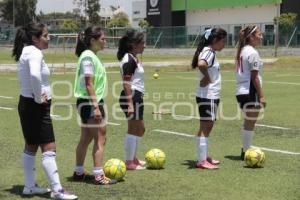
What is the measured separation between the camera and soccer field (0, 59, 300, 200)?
7.03 m

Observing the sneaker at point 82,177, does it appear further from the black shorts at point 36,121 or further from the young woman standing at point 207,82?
the young woman standing at point 207,82

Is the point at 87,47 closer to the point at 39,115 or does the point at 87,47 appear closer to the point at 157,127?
the point at 39,115

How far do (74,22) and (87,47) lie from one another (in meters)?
91.4

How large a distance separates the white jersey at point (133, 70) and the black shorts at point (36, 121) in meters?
1.64

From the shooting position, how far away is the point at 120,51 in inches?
318

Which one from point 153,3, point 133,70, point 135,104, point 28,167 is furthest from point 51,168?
point 153,3

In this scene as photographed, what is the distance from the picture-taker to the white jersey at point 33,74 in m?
6.26

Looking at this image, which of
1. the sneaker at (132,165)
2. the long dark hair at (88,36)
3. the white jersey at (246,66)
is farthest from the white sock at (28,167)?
the white jersey at (246,66)

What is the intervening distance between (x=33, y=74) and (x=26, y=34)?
0.56 metres

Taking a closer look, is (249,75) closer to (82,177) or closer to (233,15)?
(82,177)

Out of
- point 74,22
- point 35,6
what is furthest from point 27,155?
point 35,6

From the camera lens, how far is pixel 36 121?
21.3 ft

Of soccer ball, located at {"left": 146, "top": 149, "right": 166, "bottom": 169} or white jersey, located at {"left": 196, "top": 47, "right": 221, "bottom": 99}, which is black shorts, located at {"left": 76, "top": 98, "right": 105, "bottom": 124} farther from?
white jersey, located at {"left": 196, "top": 47, "right": 221, "bottom": 99}

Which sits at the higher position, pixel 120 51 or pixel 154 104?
pixel 120 51
